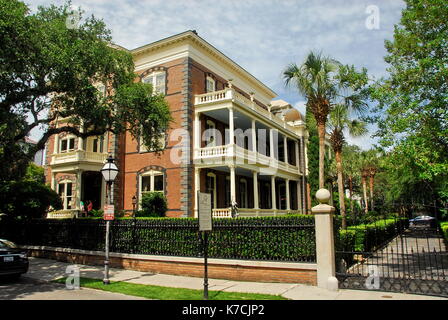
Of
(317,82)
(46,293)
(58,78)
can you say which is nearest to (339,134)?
(317,82)

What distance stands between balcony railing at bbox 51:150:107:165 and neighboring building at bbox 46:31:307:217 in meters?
0.07

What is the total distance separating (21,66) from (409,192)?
92.8 feet

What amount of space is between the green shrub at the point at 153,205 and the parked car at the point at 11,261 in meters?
9.75

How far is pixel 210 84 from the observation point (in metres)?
26.0

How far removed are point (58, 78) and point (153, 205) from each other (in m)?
10.0

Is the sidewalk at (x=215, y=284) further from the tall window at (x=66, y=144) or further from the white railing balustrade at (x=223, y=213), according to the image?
the tall window at (x=66, y=144)

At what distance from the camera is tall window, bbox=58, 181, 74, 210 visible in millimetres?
26172

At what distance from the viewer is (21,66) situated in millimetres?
11883

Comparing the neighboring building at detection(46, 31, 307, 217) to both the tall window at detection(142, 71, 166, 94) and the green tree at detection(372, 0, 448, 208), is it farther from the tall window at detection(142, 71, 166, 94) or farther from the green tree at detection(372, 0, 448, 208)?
the green tree at detection(372, 0, 448, 208)

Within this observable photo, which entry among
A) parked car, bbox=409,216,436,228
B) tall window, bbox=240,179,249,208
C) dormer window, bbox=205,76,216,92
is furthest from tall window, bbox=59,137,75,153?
parked car, bbox=409,216,436,228

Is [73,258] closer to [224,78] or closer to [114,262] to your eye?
[114,262]

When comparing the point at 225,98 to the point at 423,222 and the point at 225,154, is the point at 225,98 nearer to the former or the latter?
the point at 225,154
